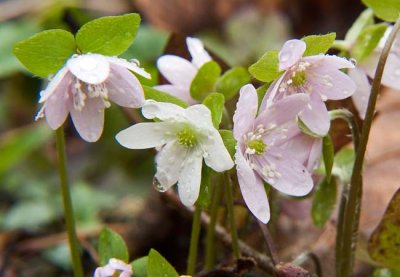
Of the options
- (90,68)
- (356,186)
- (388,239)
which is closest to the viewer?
(90,68)

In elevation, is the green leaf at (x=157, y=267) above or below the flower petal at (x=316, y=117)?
below

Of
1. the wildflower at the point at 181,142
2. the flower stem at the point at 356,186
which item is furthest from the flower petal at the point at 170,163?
the flower stem at the point at 356,186

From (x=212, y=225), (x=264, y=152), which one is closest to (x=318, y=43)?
(x=264, y=152)

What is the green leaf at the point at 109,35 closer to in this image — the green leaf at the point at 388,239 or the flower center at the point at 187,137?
the flower center at the point at 187,137

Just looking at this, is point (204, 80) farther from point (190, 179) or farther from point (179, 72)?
A: point (190, 179)

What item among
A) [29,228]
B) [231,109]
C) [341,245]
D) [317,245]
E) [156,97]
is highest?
[156,97]

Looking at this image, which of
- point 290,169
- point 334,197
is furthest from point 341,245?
point 290,169

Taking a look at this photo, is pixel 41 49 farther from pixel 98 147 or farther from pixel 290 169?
pixel 98 147
